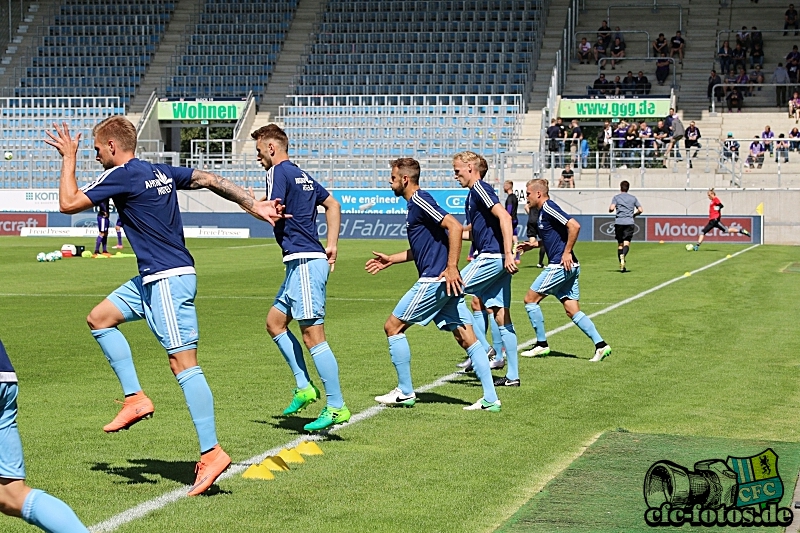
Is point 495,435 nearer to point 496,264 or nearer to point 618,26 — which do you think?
point 496,264

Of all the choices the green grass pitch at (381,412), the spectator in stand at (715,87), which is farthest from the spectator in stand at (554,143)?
the green grass pitch at (381,412)

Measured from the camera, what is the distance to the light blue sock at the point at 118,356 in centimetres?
748

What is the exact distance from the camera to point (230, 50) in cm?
5566

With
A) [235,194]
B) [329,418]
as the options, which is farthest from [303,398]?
[235,194]

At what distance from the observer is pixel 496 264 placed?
10.8m

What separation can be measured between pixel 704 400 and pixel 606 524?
4255mm

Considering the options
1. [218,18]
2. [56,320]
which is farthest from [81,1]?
[56,320]

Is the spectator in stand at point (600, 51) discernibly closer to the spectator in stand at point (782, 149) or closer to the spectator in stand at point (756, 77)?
the spectator in stand at point (756, 77)

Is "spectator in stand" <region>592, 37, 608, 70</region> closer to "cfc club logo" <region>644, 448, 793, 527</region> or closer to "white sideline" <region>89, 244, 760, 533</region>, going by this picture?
"white sideline" <region>89, 244, 760, 533</region>

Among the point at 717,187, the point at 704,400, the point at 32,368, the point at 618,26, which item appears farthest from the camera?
the point at 618,26

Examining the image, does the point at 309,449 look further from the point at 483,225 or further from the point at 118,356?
the point at 483,225

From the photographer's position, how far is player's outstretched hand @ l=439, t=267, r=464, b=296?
9.33 metres

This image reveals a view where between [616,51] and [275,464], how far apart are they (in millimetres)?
47335

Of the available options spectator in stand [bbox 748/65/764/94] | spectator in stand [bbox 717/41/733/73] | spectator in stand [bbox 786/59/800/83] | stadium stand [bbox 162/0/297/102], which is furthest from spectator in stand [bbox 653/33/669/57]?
stadium stand [bbox 162/0/297/102]
